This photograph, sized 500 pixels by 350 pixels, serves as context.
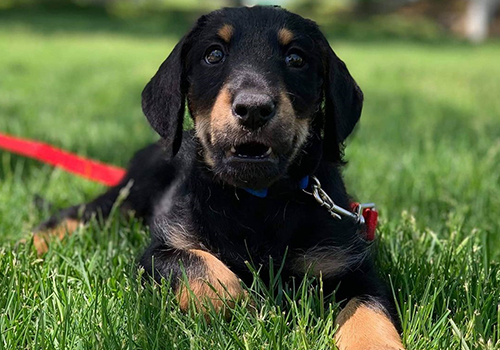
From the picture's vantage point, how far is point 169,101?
288 cm

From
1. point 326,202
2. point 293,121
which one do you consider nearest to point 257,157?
point 293,121

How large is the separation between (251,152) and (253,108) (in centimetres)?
26

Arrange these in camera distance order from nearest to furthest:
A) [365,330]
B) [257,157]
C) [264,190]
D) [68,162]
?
[365,330] < [257,157] < [264,190] < [68,162]

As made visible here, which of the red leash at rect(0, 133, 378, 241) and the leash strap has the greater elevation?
the leash strap

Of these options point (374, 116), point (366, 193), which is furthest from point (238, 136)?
point (374, 116)

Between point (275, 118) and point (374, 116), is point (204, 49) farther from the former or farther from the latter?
point (374, 116)

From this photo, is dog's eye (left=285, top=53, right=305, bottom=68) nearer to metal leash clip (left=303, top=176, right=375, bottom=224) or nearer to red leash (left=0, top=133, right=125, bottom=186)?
metal leash clip (left=303, top=176, right=375, bottom=224)

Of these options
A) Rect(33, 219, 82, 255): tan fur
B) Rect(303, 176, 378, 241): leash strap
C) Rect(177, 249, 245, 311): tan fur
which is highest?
Rect(303, 176, 378, 241): leash strap

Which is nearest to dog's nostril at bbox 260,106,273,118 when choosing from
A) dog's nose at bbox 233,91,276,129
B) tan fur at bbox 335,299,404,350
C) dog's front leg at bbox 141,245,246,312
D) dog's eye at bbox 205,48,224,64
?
dog's nose at bbox 233,91,276,129

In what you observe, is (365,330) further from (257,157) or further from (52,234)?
(52,234)

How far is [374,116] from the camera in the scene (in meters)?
7.58

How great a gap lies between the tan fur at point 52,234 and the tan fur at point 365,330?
1.52 meters

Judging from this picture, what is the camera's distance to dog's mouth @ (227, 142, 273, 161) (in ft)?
8.35

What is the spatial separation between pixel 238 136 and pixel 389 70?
10.9m
